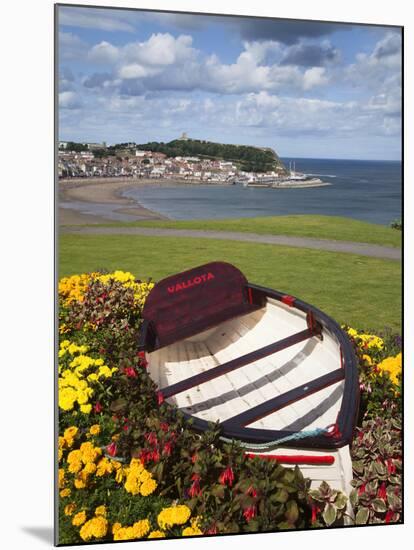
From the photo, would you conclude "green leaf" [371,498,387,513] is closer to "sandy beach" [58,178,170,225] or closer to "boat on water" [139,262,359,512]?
"boat on water" [139,262,359,512]

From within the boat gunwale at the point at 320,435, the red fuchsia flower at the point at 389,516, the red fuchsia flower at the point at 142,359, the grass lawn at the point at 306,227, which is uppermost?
the grass lawn at the point at 306,227

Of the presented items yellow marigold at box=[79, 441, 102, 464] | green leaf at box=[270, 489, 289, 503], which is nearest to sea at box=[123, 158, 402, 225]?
yellow marigold at box=[79, 441, 102, 464]

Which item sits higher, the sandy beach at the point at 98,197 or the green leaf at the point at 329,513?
the sandy beach at the point at 98,197

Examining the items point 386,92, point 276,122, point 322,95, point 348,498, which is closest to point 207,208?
point 276,122

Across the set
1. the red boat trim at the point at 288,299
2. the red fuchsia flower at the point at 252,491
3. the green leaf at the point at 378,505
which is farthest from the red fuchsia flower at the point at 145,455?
the red boat trim at the point at 288,299

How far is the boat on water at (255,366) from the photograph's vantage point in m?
2.92

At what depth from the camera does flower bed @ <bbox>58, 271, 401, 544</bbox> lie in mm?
2879

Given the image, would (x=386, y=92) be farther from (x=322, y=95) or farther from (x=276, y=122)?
(x=276, y=122)

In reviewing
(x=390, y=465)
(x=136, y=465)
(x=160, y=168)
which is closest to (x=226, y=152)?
(x=160, y=168)

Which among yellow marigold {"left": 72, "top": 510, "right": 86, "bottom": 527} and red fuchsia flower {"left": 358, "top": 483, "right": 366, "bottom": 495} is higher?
red fuchsia flower {"left": 358, "top": 483, "right": 366, "bottom": 495}

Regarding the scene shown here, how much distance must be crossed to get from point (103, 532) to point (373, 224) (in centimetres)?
218

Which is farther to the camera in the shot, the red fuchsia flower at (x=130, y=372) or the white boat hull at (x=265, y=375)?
the red fuchsia flower at (x=130, y=372)

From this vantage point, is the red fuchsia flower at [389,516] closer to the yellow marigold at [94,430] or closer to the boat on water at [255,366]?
the boat on water at [255,366]

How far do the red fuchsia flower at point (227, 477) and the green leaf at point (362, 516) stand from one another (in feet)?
2.54
